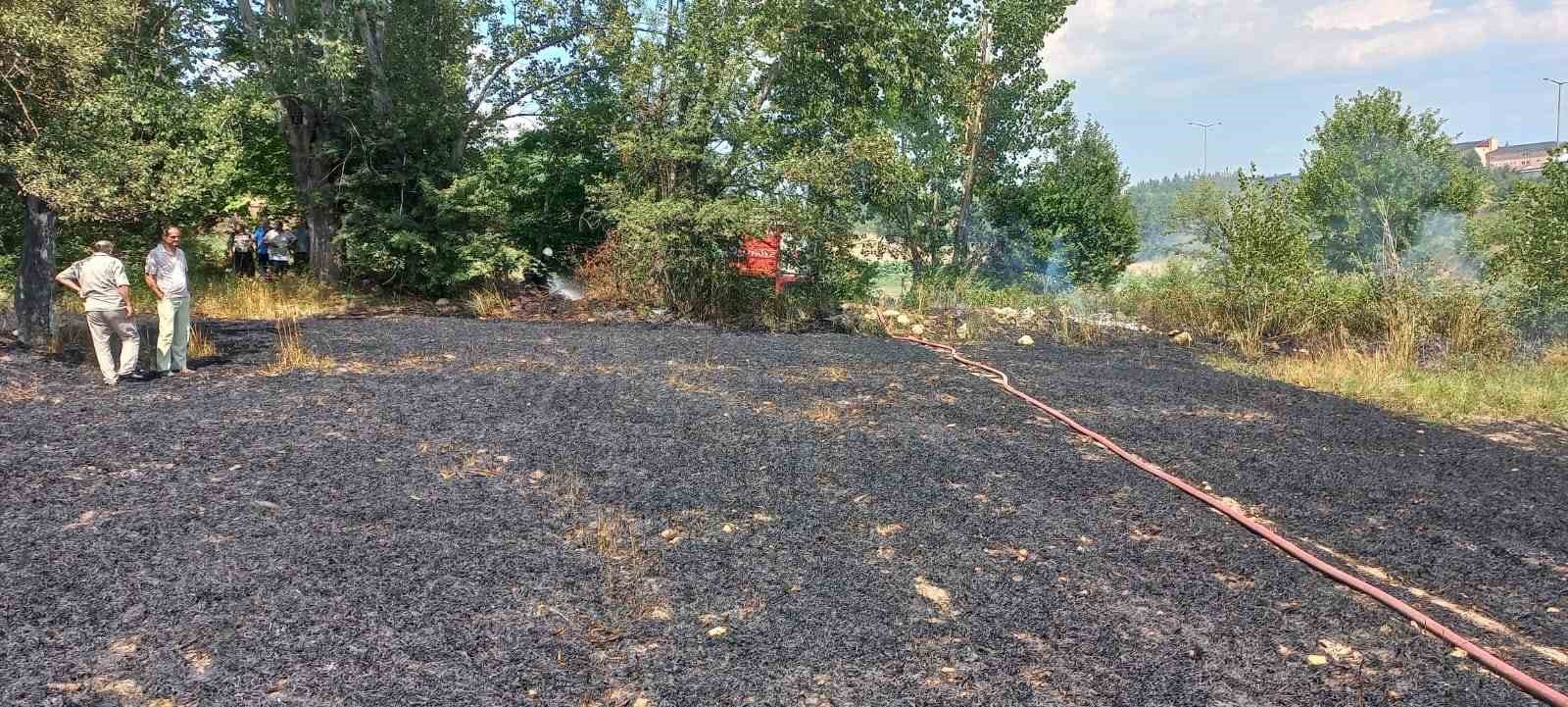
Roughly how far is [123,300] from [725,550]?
19.0 feet

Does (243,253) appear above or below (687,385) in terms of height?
above

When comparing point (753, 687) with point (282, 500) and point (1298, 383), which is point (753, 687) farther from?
point (1298, 383)

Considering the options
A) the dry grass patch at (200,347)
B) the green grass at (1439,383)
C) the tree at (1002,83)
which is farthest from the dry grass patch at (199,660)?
the tree at (1002,83)

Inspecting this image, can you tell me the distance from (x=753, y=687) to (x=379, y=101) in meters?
12.8

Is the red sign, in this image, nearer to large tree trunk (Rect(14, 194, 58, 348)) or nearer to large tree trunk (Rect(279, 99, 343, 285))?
large tree trunk (Rect(279, 99, 343, 285))

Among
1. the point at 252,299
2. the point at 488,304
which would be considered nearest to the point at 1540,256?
the point at 488,304

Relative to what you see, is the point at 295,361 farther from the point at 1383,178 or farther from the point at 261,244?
the point at 1383,178

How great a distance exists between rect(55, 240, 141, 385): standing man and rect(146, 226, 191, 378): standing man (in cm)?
21

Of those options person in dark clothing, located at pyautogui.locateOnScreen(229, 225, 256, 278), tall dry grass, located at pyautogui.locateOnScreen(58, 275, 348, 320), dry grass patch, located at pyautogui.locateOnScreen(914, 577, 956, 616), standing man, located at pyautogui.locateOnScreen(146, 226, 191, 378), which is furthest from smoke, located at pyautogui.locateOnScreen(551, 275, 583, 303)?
dry grass patch, located at pyautogui.locateOnScreen(914, 577, 956, 616)

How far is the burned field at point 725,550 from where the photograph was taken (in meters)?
2.98

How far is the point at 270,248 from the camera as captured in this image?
48.1 feet

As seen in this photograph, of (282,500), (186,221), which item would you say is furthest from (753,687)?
(186,221)

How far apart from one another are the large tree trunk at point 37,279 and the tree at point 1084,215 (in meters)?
19.0

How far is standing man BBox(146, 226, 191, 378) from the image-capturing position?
7133mm
